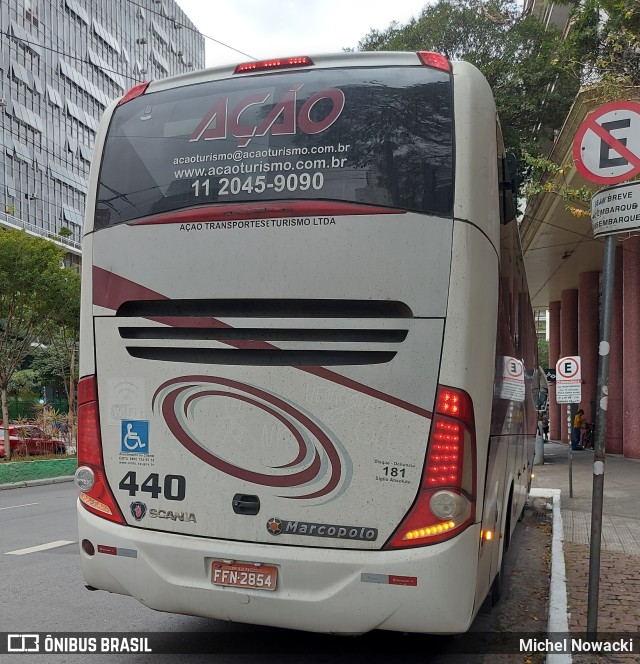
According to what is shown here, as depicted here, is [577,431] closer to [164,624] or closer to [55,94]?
[164,624]

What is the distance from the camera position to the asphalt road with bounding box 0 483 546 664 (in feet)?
16.2

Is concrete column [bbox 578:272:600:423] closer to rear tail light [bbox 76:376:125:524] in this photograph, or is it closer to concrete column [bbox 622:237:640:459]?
concrete column [bbox 622:237:640:459]

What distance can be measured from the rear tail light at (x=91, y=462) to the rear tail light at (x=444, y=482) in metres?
1.88

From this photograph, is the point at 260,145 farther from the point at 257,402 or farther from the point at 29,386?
the point at 29,386

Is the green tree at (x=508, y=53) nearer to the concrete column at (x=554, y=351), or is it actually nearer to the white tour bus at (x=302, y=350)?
the concrete column at (x=554, y=351)

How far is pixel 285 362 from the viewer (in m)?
4.27

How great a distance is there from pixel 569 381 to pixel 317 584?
11.4 metres

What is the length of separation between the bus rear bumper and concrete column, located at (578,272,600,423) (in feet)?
83.7

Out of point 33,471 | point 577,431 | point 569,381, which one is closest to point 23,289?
point 33,471

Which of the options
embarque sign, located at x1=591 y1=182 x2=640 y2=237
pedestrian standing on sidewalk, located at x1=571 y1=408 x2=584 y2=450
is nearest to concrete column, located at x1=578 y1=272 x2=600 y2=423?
pedestrian standing on sidewalk, located at x1=571 y1=408 x2=584 y2=450

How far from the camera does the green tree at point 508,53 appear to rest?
2309cm

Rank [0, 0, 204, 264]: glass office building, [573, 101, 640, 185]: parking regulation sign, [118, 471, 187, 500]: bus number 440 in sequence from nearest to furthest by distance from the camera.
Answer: [118, 471, 187, 500]: bus number 440, [573, 101, 640, 185]: parking regulation sign, [0, 0, 204, 264]: glass office building

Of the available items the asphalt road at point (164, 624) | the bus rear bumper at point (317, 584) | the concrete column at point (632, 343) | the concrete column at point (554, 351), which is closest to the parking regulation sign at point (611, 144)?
the bus rear bumper at point (317, 584)

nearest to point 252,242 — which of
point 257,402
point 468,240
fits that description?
point 257,402
